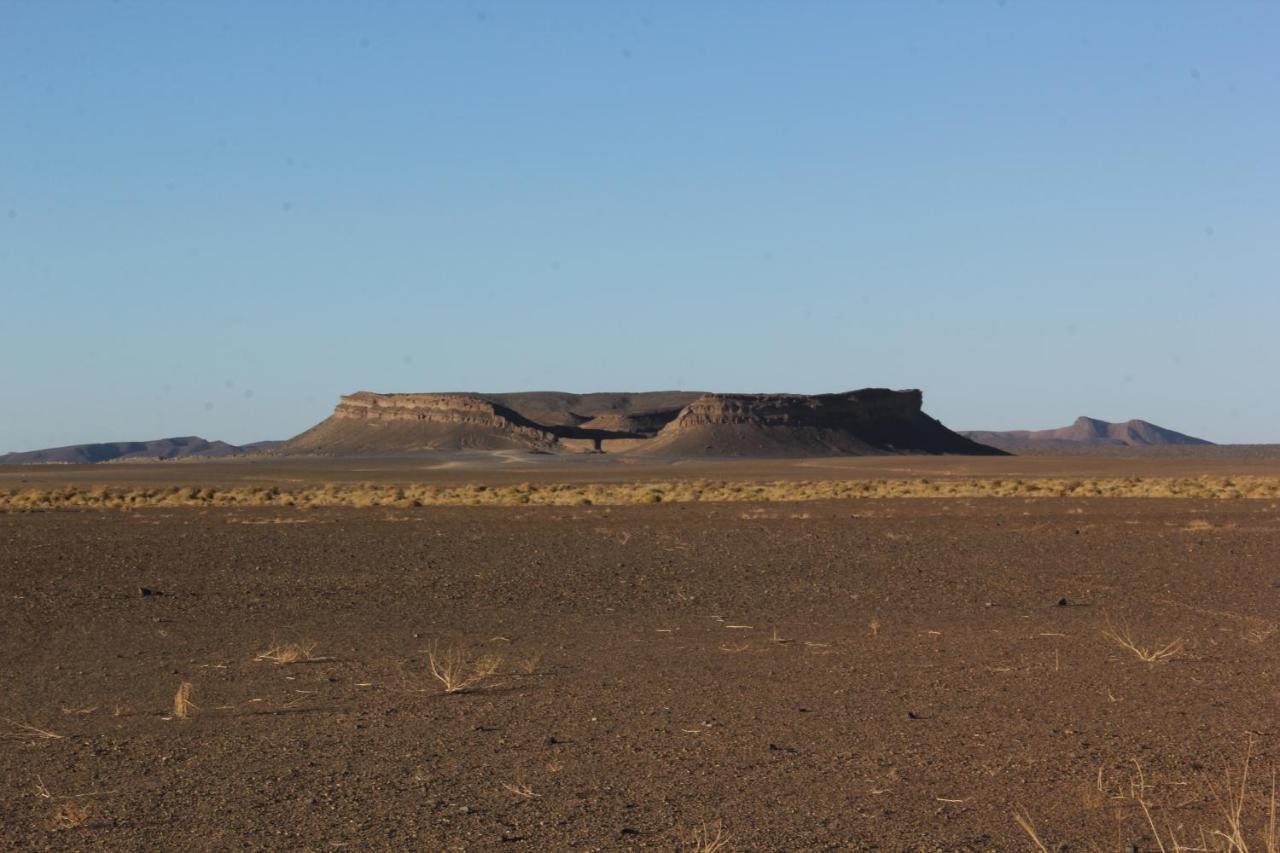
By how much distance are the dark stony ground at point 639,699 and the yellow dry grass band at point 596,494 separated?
68.8 ft

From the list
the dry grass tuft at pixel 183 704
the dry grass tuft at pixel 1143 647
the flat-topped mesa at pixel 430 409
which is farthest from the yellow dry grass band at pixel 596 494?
the flat-topped mesa at pixel 430 409

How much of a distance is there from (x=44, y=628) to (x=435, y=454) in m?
116

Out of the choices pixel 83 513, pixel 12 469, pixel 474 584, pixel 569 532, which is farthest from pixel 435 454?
pixel 474 584

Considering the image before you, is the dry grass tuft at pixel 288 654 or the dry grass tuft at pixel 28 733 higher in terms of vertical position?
the dry grass tuft at pixel 288 654

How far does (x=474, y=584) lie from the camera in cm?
1916

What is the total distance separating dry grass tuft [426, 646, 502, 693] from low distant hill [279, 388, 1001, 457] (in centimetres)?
11267

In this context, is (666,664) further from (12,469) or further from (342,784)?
(12,469)

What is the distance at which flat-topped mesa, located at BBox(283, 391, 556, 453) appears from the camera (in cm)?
14488

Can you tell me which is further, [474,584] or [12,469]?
[12,469]

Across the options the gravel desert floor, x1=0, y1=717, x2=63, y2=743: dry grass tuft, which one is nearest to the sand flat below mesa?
the gravel desert floor

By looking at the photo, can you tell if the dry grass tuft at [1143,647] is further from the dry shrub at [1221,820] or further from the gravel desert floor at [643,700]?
the dry shrub at [1221,820]

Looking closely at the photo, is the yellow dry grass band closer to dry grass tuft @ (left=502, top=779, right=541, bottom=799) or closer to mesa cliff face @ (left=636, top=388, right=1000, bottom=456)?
dry grass tuft @ (left=502, top=779, right=541, bottom=799)

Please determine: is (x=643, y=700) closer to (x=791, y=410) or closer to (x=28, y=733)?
(x=28, y=733)

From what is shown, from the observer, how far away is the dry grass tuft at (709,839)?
6.58 m
